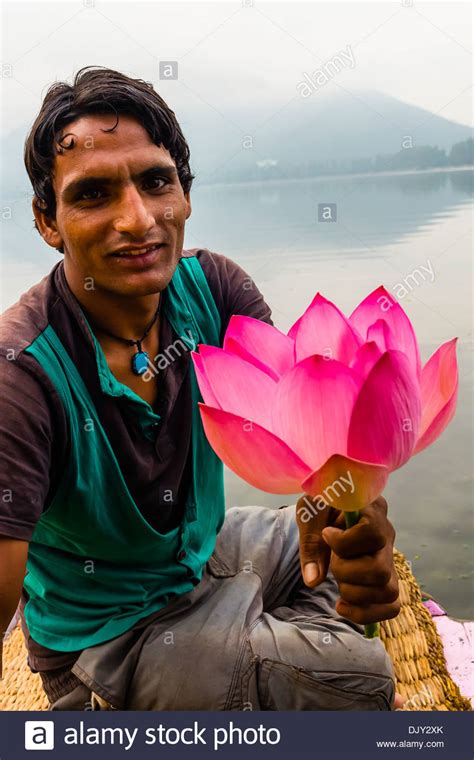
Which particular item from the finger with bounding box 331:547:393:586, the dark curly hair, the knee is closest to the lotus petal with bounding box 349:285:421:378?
the finger with bounding box 331:547:393:586

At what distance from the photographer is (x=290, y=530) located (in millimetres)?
1139

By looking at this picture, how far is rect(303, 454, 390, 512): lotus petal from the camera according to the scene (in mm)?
383

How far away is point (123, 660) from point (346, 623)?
0.29 meters

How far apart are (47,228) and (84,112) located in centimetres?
14

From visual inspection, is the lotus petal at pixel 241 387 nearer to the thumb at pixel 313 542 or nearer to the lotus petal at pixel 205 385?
the lotus petal at pixel 205 385

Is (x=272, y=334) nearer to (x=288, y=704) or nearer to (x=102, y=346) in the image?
(x=102, y=346)

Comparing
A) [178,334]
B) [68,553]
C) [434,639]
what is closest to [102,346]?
[178,334]

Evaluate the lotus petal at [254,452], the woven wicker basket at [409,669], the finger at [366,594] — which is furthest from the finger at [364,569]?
the woven wicker basket at [409,669]

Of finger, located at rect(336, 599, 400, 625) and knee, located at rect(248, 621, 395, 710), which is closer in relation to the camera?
finger, located at rect(336, 599, 400, 625)

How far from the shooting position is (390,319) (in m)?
0.45

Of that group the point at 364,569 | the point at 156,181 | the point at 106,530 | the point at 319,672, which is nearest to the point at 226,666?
the point at 319,672

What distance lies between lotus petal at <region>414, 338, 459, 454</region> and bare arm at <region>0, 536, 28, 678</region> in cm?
42

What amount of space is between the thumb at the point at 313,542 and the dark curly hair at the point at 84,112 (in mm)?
407

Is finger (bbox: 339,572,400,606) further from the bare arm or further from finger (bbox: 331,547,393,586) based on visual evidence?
Answer: the bare arm
